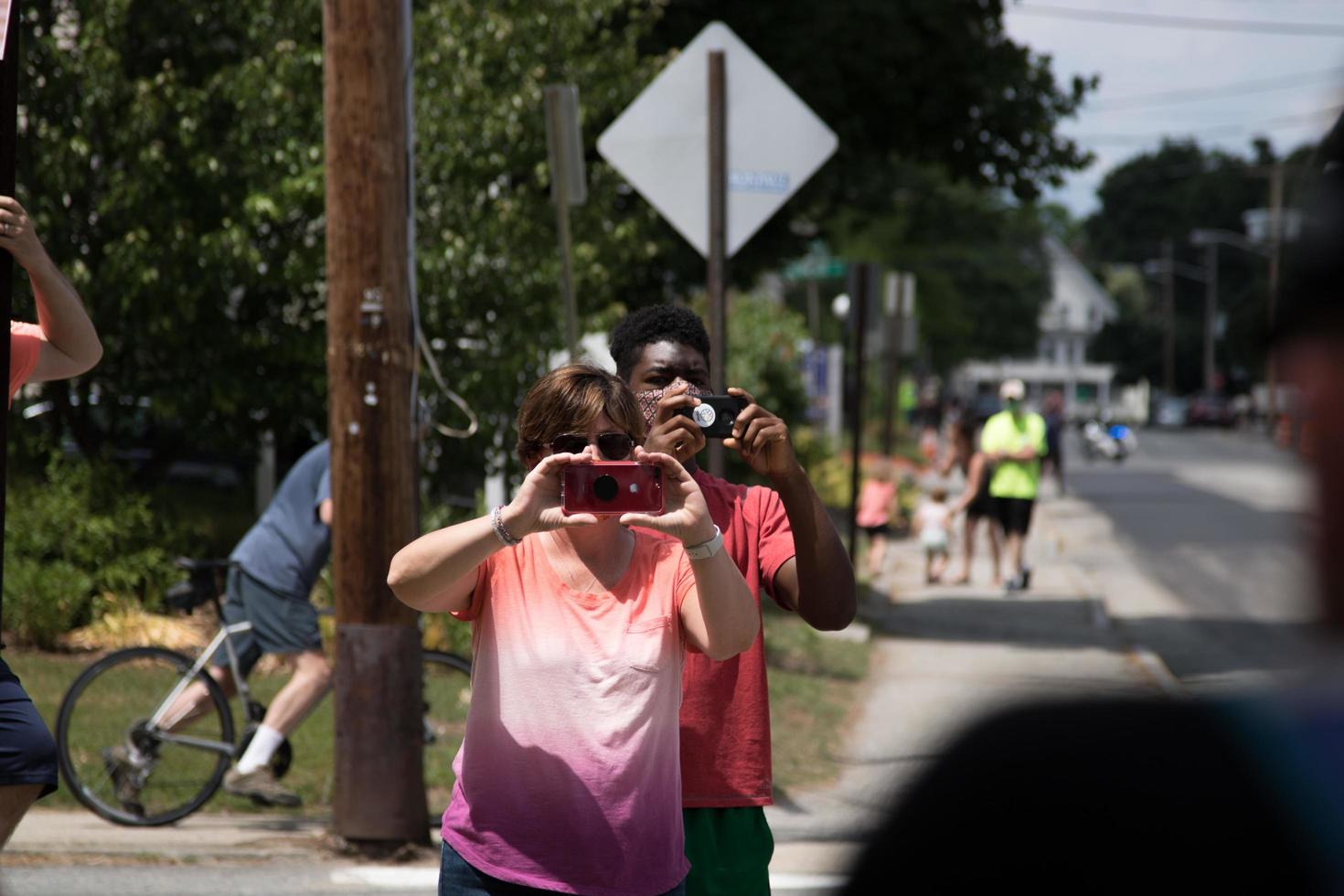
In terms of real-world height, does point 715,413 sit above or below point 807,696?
above

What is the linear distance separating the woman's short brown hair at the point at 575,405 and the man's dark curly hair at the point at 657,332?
0.52m

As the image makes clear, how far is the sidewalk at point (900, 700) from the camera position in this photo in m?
1.46

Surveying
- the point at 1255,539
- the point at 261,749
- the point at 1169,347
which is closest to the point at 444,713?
the point at 261,749

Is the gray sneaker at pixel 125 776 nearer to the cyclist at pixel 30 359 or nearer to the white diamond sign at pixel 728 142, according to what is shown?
the white diamond sign at pixel 728 142

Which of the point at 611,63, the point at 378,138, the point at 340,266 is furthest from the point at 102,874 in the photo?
the point at 611,63

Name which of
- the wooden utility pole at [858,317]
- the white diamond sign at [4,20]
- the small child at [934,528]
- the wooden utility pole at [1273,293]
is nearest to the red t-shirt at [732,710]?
the white diamond sign at [4,20]

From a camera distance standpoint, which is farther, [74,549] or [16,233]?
[74,549]

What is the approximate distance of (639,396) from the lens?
3391 millimetres

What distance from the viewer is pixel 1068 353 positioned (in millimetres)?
114500

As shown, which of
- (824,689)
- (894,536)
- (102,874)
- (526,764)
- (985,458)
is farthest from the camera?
(894,536)

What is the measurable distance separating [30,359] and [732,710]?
1.74 metres

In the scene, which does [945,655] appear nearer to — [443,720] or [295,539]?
[443,720]

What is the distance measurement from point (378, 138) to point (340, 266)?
19.3 inches

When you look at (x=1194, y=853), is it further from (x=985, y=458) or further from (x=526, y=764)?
(x=985, y=458)
